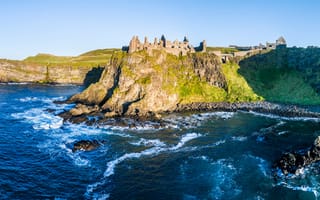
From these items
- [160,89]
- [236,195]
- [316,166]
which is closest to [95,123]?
[160,89]

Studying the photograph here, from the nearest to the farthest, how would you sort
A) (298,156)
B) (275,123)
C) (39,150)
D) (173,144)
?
(298,156)
(39,150)
(173,144)
(275,123)

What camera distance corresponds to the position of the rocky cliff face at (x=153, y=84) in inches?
4080

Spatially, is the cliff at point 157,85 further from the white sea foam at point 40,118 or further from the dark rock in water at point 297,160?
the dark rock in water at point 297,160

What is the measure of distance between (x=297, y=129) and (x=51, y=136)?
214 ft

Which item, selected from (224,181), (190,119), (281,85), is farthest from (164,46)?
(224,181)

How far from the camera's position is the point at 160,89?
362ft

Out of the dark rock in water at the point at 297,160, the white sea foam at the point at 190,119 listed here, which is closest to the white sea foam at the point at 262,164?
the dark rock in water at the point at 297,160

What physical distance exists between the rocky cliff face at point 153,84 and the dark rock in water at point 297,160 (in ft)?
162

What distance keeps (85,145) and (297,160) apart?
142 feet

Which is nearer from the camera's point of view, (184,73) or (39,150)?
(39,150)

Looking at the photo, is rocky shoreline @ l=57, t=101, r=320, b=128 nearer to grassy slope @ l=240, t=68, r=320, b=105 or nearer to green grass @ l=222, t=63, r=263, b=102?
green grass @ l=222, t=63, r=263, b=102

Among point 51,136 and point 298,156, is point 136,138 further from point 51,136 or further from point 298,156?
point 298,156

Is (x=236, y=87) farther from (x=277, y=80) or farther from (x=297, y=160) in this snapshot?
(x=297, y=160)

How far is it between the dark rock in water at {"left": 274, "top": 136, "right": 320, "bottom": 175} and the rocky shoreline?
37.8m
